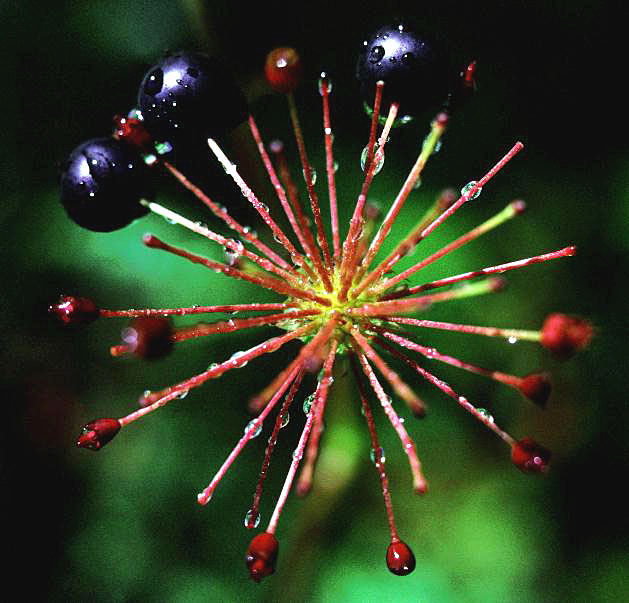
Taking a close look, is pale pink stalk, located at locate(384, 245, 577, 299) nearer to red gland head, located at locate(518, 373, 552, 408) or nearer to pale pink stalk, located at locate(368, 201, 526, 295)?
pale pink stalk, located at locate(368, 201, 526, 295)

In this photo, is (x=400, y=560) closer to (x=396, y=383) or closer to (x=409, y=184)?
(x=396, y=383)

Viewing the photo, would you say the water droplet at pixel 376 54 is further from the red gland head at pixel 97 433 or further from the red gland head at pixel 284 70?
the red gland head at pixel 97 433

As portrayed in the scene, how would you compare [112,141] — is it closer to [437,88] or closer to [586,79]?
[437,88]

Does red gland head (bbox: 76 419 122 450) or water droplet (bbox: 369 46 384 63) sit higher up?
water droplet (bbox: 369 46 384 63)

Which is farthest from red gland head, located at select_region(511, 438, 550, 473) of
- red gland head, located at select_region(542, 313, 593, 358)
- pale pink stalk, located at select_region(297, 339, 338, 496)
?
pale pink stalk, located at select_region(297, 339, 338, 496)

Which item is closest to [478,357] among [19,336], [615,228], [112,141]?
[615,228]

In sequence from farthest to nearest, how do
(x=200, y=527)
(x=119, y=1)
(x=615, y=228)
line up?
(x=200, y=527) < (x=615, y=228) < (x=119, y=1)

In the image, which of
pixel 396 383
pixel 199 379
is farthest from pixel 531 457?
pixel 199 379

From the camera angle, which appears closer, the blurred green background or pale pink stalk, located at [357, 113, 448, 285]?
pale pink stalk, located at [357, 113, 448, 285]
